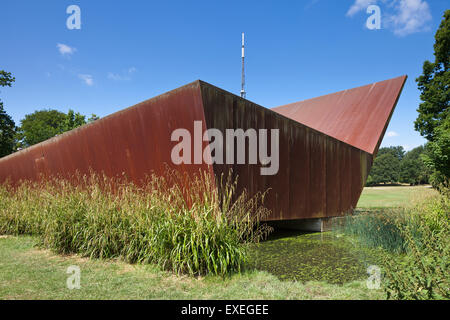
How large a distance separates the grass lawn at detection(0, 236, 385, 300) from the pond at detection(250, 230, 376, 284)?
40 cm

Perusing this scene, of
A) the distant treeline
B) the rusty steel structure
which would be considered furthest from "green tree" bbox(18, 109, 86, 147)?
the distant treeline

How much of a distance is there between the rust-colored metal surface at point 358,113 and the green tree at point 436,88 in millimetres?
11964

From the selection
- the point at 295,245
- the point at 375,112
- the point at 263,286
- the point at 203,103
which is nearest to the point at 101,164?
the point at 203,103

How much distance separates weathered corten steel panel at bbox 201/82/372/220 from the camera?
6.32m

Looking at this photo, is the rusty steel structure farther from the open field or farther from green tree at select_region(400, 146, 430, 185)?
green tree at select_region(400, 146, 430, 185)

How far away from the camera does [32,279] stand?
404 cm

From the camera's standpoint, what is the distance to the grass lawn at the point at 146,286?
131 inches

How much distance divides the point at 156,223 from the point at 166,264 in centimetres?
65

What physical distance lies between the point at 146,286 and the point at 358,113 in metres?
10.9

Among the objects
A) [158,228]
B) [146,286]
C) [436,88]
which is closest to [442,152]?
[436,88]

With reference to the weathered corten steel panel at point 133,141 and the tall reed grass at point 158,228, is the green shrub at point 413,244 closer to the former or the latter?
the tall reed grass at point 158,228

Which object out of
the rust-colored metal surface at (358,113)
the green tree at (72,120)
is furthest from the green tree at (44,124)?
the rust-colored metal surface at (358,113)

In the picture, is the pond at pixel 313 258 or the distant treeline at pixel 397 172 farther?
the distant treeline at pixel 397 172
